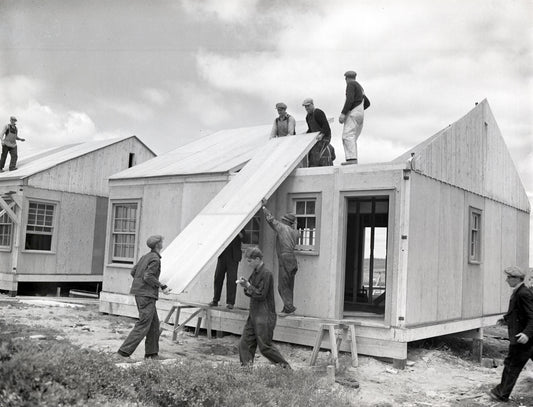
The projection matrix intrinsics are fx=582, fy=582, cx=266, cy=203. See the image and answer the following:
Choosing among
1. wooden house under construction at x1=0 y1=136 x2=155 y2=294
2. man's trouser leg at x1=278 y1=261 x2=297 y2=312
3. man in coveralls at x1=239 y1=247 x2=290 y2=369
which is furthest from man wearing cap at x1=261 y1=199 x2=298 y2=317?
wooden house under construction at x1=0 y1=136 x2=155 y2=294

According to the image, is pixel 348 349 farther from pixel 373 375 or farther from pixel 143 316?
pixel 143 316

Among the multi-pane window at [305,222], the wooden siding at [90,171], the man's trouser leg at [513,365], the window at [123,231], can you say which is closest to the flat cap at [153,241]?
the multi-pane window at [305,222]

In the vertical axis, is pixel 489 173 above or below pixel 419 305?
above

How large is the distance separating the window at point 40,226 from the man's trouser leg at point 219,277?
10396 millimetres

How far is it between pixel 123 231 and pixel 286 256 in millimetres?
6172

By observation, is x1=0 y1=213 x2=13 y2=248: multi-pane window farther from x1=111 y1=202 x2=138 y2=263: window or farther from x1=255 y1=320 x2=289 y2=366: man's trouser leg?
x1=255 y1=320 x2=289 y2=366: man's trouser leg

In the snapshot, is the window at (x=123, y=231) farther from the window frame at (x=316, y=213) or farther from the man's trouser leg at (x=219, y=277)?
the window frame at (x=316, y=213)

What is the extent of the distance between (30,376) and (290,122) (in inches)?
379

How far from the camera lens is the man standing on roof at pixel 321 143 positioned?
12.9 metres

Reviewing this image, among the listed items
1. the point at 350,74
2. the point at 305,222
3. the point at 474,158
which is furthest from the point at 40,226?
the point at 474,158

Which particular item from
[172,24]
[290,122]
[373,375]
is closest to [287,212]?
[290,122]

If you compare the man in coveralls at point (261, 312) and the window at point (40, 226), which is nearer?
the man in coveralls at point (261, 312)

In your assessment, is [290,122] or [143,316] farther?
[290,122]

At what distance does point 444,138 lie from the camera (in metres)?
12.3
